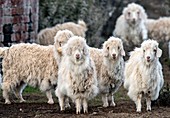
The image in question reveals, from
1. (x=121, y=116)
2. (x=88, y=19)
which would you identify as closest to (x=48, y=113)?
(x=121, y=116)

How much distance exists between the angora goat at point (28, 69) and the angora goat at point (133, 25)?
7.07 meters

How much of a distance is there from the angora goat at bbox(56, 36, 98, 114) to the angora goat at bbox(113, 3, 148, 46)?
8.59 meters

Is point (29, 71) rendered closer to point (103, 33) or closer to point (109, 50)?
point (109, 50)

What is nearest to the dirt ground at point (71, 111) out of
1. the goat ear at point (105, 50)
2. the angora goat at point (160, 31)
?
the goat ear at point (105, 50)

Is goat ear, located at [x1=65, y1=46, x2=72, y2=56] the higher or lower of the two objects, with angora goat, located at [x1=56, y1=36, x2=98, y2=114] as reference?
higher

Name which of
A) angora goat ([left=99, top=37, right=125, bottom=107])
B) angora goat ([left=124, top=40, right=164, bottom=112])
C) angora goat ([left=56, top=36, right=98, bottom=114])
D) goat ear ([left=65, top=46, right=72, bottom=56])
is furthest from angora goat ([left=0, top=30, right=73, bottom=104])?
angora goat ([left=124, top=40, right=164, bottom=112])

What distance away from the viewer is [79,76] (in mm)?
10562

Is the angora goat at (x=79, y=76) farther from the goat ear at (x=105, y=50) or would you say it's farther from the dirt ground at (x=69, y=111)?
the goat ear at (x=105, y=50)

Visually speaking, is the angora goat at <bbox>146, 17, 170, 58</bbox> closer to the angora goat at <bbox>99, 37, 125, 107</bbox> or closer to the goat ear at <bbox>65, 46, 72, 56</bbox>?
the angora goat at <bbox>99, 37, 125, 107</bbox>

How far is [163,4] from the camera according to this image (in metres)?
24.2

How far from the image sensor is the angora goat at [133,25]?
19.1 meters

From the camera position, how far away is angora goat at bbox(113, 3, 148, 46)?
19.1 metres

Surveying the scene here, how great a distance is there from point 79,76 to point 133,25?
29.3ft

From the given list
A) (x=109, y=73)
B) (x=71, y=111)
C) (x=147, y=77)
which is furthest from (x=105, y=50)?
(x=71, y=111)
